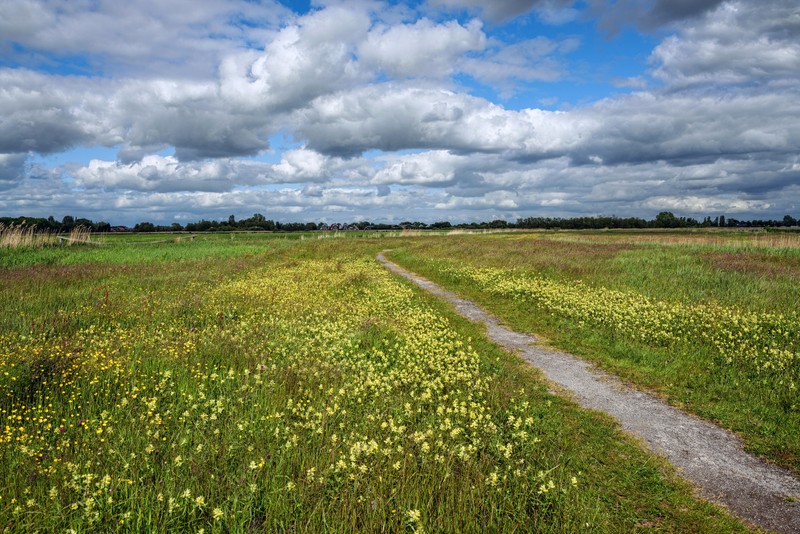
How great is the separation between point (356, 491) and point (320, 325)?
8.29 meters

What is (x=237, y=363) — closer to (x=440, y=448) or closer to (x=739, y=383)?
(x=440, y=448)

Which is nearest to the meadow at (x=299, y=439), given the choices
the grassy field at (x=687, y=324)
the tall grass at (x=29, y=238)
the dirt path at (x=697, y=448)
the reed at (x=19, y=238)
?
the dirt path at (x=697, y=448)

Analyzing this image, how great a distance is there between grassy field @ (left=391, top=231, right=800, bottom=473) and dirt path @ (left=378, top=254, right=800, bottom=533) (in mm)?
534

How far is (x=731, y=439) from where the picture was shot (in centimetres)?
758

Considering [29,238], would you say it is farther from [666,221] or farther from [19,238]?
[666,221]

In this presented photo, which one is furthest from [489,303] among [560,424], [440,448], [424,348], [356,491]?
[356,491]

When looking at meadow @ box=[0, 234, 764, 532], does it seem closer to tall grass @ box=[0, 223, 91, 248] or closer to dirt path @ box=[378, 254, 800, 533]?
dirt path @ box=[378, 254, 800, 533]

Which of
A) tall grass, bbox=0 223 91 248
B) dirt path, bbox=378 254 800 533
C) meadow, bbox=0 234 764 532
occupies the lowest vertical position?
dirt path, bbox=378 254 800 533

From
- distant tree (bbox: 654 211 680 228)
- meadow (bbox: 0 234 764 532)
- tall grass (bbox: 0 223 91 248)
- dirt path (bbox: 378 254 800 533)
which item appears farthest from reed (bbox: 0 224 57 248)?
distant tree (bbox: 654 211 680 228)

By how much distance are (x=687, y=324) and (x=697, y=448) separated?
26.6ft

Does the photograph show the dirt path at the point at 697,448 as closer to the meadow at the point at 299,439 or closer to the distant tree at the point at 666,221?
the meadow at the point at 299,439

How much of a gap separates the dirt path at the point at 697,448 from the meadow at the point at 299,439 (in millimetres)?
431

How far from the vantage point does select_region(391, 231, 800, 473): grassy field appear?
8898 millimetres

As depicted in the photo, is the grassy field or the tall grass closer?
the grassy field
